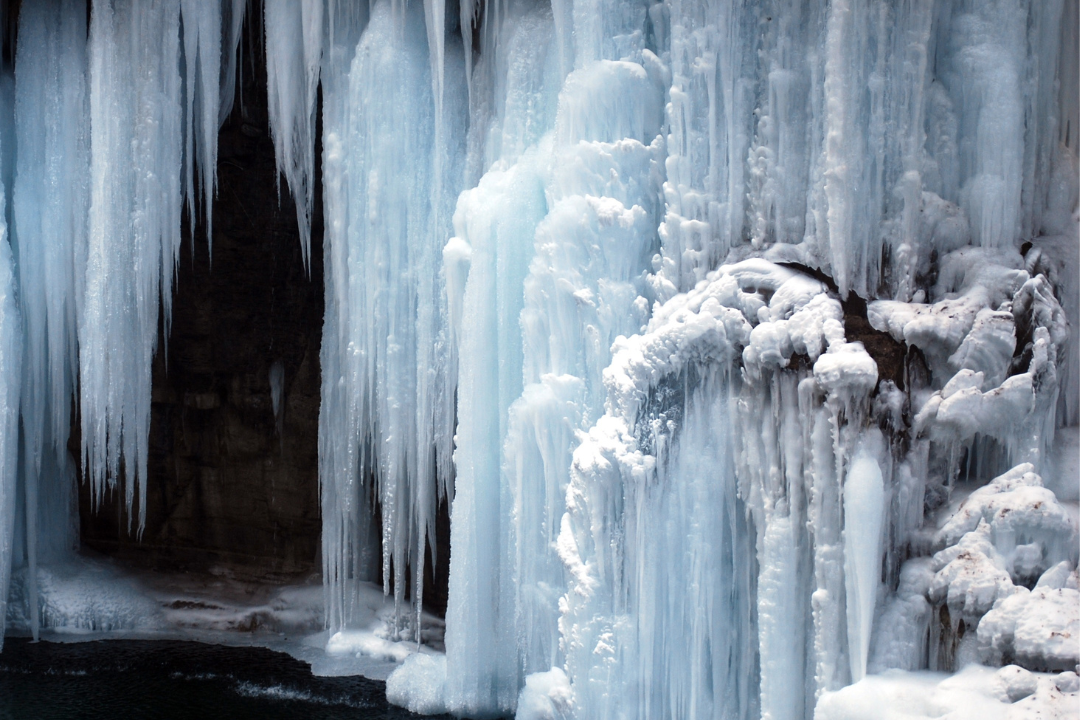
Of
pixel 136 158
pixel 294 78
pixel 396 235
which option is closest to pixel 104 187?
pixel 136 158

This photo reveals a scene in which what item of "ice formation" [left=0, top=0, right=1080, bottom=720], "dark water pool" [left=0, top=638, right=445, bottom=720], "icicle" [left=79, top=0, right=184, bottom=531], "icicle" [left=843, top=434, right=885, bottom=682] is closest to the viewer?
"icicle" [left=843, top=434, right=885, bottom=682]

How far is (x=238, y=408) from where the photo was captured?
991 cm

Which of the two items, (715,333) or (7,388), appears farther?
(7,388)

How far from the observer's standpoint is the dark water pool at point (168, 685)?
7.29 meters

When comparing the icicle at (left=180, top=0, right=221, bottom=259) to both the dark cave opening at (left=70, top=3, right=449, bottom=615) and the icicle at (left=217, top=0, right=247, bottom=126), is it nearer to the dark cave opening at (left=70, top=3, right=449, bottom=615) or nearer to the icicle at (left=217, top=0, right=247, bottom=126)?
the icicle at (left=217, top=0, right=247, bottom=126)

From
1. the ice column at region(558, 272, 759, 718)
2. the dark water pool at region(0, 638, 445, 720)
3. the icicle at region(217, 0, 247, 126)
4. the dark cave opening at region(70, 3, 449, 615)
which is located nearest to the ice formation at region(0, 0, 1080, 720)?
the ice column at region(558, 272, 759, 718)

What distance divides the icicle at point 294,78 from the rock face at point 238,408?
79 cm

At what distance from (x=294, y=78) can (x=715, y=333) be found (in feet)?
14.5

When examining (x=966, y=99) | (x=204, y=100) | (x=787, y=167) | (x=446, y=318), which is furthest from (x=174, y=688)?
(x=966, y=99)

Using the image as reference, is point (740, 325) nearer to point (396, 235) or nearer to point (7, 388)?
point (396, 235)

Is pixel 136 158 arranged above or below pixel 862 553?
above

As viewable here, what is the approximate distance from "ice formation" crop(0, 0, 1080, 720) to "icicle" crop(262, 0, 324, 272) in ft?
0.11

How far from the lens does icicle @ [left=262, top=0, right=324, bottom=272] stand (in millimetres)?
7754

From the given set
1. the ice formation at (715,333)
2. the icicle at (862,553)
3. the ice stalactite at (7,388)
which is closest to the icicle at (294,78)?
the ice formation at (715,333)
